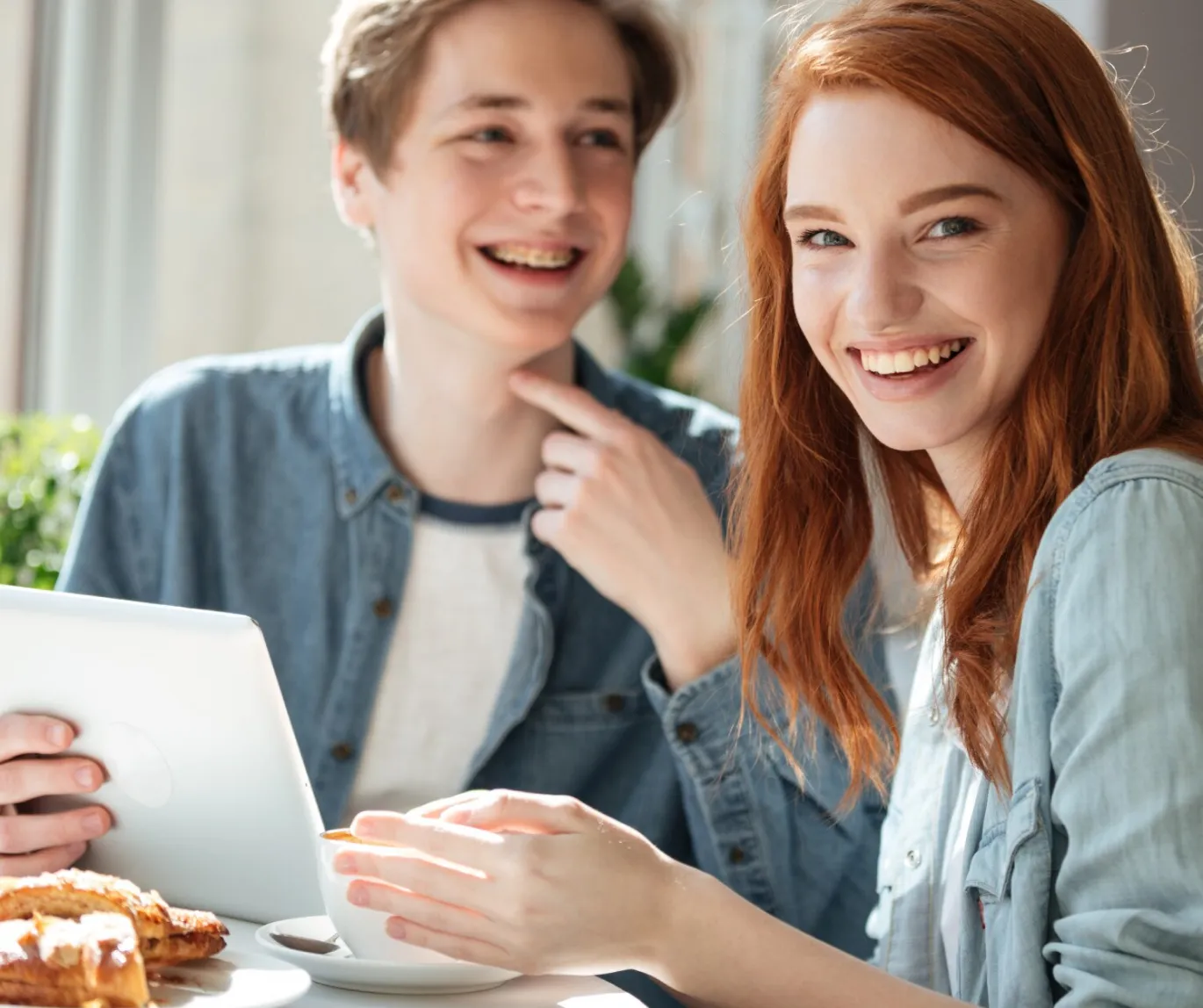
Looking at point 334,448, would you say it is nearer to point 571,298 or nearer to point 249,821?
point 571,298

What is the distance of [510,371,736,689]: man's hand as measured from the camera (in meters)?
1.66

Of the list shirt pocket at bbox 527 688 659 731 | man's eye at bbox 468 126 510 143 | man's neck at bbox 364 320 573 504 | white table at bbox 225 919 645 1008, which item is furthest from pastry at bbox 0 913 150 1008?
man's eye at bbox 468 126 510 143

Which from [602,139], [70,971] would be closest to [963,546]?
[70,971]

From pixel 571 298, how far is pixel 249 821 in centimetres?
88

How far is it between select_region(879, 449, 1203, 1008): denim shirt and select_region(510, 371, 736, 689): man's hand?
57cm

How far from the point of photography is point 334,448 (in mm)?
1910

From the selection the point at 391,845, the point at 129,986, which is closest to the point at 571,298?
the point at 391,845

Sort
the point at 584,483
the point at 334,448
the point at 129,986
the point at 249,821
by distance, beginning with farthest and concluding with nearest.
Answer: the point at 334,448, the point at 584,483, the point at 249,821, the point at 129,986

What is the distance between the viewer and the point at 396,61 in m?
1.87

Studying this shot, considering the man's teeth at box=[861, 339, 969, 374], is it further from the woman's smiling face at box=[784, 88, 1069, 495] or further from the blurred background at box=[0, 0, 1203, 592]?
the blurred background at box=[0, 0, 1203, 592]

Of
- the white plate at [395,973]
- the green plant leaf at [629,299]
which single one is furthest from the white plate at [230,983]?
the green plant leaf at [629,299]

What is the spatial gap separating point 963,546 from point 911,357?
0.16 meters

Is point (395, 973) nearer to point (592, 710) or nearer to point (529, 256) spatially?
point (592, 710)

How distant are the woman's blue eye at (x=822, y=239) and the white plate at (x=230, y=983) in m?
0.69
